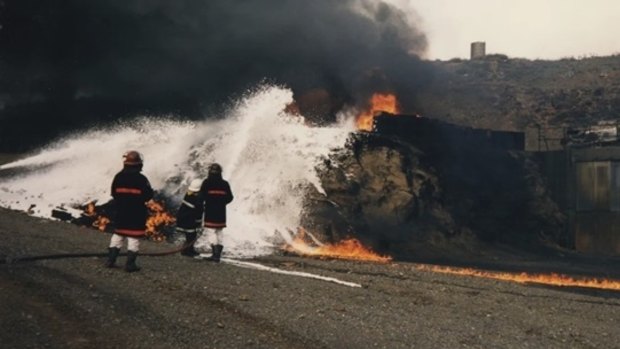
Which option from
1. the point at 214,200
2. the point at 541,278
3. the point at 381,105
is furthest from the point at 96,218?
the point at 381,105

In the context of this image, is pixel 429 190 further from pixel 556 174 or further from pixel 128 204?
pixel 128 204

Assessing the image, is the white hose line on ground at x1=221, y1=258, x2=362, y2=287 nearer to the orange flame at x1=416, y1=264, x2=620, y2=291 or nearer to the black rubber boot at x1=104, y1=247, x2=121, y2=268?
the black rubber boot at x1=104, y1=247, x2=121, y2=268

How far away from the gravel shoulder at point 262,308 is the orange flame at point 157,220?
149 inches

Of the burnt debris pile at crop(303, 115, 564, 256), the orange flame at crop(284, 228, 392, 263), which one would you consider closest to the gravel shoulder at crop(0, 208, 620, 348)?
the orange flame at crop(284, 228, 392, 263)

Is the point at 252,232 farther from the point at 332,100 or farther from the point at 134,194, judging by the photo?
the point at 332,100

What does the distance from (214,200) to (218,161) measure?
10162 mm

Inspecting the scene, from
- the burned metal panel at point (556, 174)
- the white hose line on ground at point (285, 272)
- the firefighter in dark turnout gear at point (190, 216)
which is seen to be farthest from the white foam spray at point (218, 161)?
the burned metal panel at point (556, 174)

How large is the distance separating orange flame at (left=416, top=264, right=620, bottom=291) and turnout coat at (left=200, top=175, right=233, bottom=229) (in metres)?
5.84

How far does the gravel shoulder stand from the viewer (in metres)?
6.55

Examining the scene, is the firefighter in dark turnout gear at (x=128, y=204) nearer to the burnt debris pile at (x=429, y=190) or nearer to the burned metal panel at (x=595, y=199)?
the burnt debris pile at (x=429, y=190)

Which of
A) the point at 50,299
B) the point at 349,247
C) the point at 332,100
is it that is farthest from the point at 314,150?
the point at 50,299

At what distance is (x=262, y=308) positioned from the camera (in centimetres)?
812

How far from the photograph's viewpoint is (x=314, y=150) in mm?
23031

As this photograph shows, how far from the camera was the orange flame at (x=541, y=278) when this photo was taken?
51.9 feet
